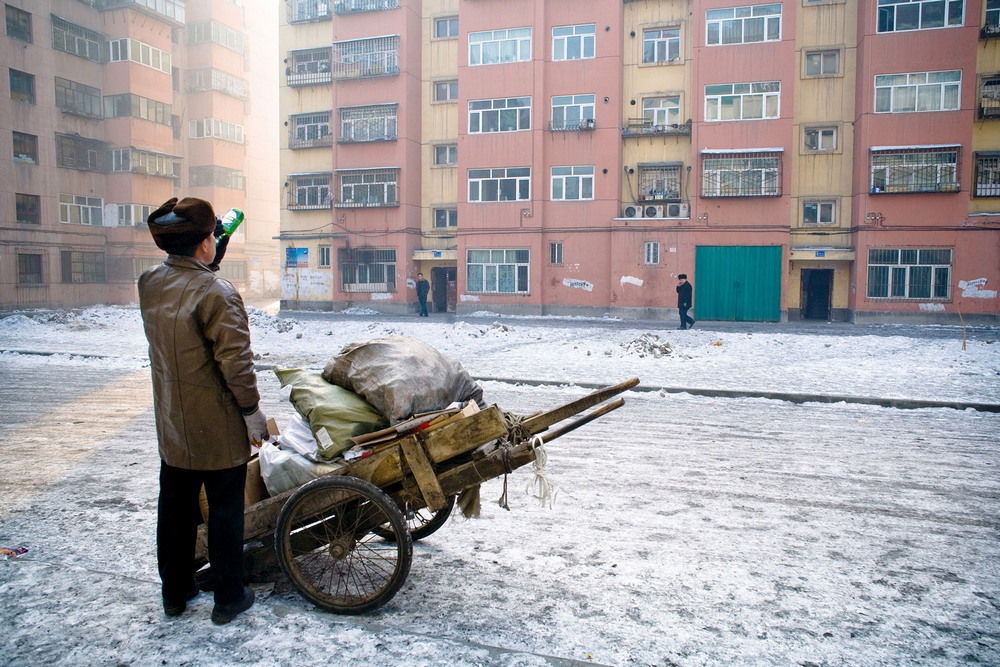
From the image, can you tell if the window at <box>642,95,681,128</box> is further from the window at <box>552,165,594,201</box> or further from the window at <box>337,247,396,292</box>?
the window at <box>337,247,396,292</box>

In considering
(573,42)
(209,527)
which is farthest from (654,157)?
(209,527)

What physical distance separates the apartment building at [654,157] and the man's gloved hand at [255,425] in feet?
87.1

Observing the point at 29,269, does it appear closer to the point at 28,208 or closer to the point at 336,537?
the point at 28,208

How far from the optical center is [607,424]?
8094mm

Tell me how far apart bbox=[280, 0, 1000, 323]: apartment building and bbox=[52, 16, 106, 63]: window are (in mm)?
13342

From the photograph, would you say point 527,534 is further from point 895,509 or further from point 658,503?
point 895,509

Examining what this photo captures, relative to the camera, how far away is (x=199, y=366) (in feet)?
10.4

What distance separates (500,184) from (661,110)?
773 centimetres

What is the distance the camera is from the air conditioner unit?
92.5ft

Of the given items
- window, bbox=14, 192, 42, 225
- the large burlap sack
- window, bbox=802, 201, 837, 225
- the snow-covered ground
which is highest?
window, bbox=14, 192, 42, 225

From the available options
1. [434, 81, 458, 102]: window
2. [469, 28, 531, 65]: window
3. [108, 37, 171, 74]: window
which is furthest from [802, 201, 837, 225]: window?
[108, 37, 171, 74]: window

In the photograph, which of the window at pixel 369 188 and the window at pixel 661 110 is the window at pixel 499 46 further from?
the window at pixel 369 188

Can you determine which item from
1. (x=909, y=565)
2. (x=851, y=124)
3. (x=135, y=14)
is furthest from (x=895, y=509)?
(x=135, y=14)

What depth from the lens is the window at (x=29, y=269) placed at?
34.2 metres
